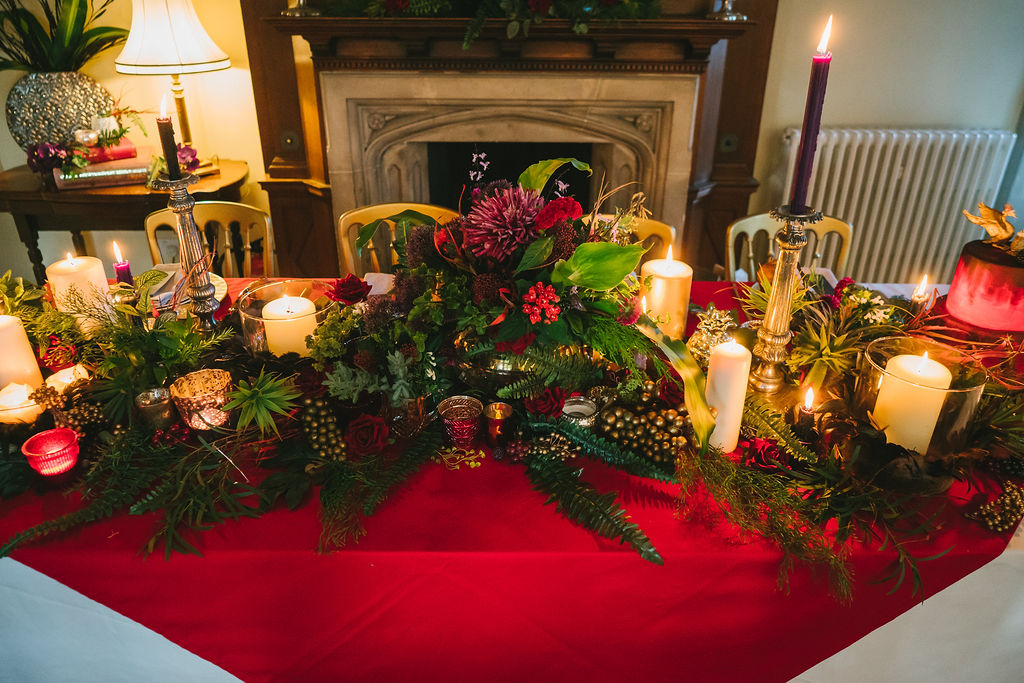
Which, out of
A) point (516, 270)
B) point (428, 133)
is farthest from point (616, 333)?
point (428, 133)

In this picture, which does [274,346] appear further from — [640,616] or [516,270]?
[640,616]

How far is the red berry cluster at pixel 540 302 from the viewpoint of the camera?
33.2 inches

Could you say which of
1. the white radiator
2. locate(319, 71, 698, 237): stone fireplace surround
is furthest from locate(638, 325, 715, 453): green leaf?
the white radiator

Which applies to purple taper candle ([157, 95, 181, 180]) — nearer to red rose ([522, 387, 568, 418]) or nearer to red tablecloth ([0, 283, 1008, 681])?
red tablecloth ([0, 283, 1008, 681])

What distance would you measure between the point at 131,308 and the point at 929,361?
46.2 inches

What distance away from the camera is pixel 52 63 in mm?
2549

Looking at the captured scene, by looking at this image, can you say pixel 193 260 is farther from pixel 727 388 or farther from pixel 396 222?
pixel 727 388

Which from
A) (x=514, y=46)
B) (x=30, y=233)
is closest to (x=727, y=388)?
(x=514, y=46)

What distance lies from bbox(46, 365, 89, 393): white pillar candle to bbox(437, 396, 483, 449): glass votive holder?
1.84 ft

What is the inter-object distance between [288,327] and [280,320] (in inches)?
0.6

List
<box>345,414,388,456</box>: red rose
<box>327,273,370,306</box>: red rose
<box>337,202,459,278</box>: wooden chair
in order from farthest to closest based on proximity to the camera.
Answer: <box>337,202,459,278</box>: wooden chair → <box>327,273,370,306</box>: red rose → <box>345,414,388,456</box>: red rose

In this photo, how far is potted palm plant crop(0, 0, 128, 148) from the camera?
8.18ft

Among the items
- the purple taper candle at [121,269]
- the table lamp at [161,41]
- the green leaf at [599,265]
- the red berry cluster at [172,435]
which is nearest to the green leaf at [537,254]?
the green leaf at [599,265]

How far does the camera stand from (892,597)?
2.76ft
